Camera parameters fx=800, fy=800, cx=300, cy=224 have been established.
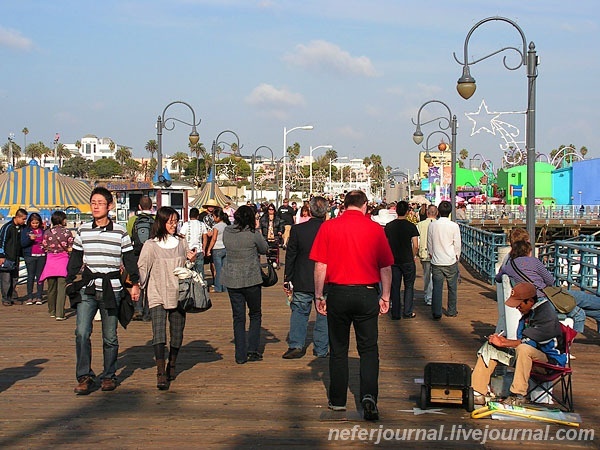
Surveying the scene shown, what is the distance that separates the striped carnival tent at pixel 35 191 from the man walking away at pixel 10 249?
11.4 meters

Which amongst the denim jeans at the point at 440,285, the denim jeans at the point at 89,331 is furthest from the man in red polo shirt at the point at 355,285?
the denim jeans at the point at 440,285

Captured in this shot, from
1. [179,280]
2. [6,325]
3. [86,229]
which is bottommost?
[6,325]

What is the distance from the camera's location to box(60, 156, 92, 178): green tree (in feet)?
538

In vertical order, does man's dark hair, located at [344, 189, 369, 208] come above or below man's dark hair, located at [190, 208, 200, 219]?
above

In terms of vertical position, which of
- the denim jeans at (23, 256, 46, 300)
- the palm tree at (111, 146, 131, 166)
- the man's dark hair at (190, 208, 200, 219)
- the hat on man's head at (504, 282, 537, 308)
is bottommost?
the denim jeans at (23, 256, 46, 300)

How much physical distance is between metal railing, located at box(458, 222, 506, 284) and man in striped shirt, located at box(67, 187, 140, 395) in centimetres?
1241

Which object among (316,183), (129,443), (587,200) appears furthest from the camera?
(316,183)

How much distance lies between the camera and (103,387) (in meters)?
7.60

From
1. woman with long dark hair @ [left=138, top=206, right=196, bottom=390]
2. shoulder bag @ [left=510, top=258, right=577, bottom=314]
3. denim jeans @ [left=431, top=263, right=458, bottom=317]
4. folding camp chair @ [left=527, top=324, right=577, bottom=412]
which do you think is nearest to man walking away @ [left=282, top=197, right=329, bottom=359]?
woman with long dark hair @ [left=138, top=206, right=196, bottom=390]

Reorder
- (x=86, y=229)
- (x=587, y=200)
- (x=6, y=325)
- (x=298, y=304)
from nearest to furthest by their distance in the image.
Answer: (x=86, y=229) → (x=298, y=304) → (x=6, y=325) → (x=587, y=200)

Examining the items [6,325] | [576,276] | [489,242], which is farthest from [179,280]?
[489,242]

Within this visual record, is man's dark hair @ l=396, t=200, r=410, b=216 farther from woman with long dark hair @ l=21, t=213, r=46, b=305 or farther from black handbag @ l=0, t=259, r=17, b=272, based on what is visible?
black handbag @ l=0, t=259, r=17, b=272

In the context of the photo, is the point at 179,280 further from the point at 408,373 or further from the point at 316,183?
the point at 316,183

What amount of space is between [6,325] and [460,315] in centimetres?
721
